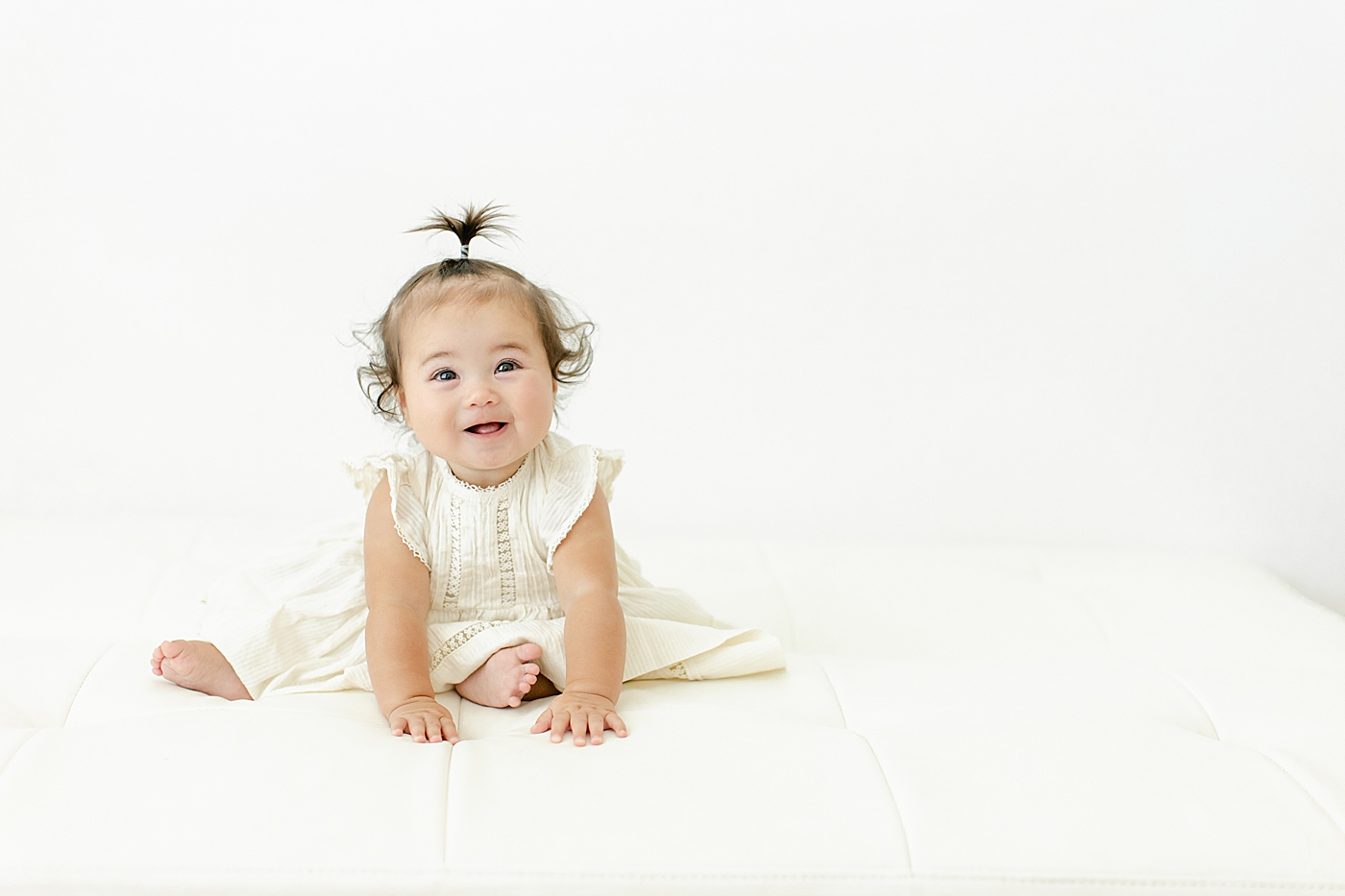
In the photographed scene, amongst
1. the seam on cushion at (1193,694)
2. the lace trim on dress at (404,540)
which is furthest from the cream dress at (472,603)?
the seam on cushion at (1193,694)

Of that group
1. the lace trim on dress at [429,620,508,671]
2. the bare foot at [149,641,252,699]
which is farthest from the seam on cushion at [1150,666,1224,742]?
the bare foot at [149,641,252,699]

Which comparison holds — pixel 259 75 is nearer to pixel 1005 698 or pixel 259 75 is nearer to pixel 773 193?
pixel 773 193

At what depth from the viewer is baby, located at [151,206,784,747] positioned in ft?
4.30

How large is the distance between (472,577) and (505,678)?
17 cm

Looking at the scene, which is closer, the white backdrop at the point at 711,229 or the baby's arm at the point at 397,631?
the baby's arm at the point at 397,631

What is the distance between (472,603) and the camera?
1445mm

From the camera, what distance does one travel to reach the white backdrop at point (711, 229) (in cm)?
215

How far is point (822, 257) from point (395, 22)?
2.86ft

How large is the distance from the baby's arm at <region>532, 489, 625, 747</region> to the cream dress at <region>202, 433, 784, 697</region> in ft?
0.09

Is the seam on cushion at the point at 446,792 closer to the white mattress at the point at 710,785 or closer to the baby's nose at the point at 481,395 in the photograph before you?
the white mattress at the point at 710,785

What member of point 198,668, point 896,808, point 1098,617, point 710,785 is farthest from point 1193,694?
point 198,668

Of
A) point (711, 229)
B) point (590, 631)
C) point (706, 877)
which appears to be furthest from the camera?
point (711, 229)

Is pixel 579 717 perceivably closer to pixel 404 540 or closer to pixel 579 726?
pixel 579 726

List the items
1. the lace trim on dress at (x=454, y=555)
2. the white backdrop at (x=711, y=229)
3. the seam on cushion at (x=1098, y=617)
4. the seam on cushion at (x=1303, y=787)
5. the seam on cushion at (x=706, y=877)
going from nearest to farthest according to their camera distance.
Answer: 1. the seam on cushion at (x=706, y=877)
2. the seam on cushion at (x=1303, y=787)
3. the lace trim on dress at (x=454, y=555)
4. the seam on cushion at (x=1098, y=617)
5. the white backdrop at (x=711, y=229)
